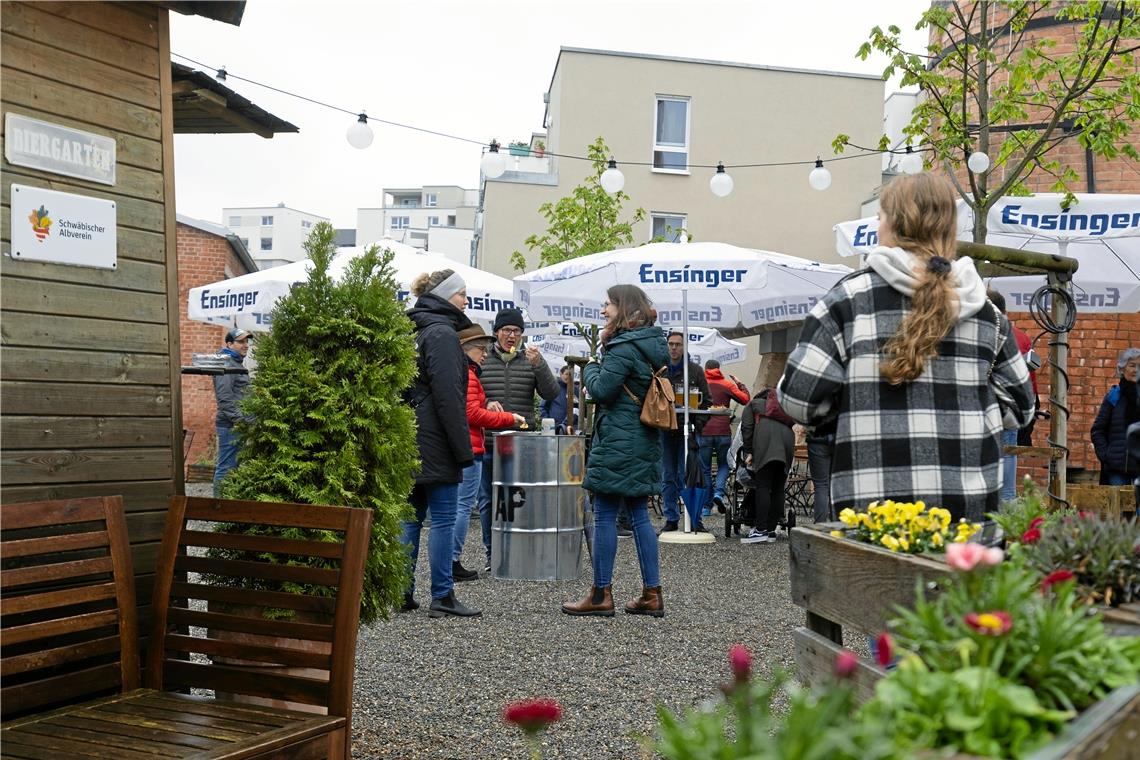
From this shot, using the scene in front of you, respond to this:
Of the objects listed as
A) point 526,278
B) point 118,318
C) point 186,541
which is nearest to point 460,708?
point 186,541

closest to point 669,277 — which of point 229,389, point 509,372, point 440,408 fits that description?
point 509,372

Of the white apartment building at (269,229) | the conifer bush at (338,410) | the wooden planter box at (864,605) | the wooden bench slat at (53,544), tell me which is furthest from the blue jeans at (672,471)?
the white apartment building at (269,229)

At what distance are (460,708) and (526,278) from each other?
6.09 metres

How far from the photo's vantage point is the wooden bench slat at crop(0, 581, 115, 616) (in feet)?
9.55

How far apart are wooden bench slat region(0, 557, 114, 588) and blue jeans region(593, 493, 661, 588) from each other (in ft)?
11.7

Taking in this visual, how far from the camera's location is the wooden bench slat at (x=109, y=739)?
8.54 ft

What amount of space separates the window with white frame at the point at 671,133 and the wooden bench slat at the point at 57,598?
950 inches

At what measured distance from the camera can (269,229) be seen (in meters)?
92.7

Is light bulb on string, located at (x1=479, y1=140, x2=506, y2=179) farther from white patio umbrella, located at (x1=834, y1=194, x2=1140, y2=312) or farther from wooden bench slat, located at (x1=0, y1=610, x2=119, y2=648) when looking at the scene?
wooden bench slat, located at (x1=0, y1=610, x2=119, y2=648)

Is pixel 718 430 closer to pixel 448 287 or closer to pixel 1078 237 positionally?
pixel 1078 237

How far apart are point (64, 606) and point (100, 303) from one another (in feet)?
3.34

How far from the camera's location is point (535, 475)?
7.83 metres

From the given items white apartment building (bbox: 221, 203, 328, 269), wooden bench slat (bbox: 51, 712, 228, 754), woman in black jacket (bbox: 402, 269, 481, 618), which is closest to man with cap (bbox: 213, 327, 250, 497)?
woman in black jacket (bbox: 402, 269, 481, 618)

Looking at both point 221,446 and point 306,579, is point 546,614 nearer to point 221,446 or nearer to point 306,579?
point 306,579
